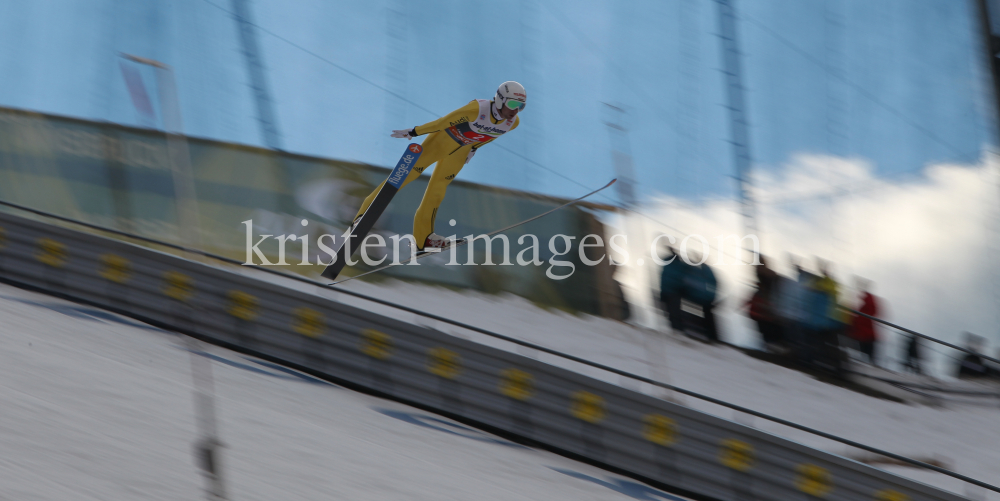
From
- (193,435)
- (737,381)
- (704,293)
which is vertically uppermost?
(704,293)

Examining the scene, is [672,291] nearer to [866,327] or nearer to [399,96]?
[866,327]

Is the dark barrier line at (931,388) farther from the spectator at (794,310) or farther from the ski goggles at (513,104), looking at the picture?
the ski goggles at (513,104)

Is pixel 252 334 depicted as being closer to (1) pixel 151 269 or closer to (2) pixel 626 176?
(1) pixel 151 269

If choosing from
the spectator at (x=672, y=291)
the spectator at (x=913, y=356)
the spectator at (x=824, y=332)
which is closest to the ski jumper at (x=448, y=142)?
the spectator at (x=672, y=291)

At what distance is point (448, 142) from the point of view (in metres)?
6.19

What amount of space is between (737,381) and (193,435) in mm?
5147

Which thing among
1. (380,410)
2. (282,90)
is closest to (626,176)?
(380,410)

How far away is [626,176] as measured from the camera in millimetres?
5516

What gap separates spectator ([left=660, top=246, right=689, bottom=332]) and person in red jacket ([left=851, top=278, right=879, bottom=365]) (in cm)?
175

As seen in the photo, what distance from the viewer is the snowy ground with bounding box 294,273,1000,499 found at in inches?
254

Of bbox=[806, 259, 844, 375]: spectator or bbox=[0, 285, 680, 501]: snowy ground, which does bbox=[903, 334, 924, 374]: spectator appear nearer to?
bbox=[806, 259, 844, 375]: spectator

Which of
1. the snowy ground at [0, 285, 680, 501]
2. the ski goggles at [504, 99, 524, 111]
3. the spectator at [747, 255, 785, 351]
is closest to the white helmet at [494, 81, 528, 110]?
the ski goggles at [504, 99, 524, 111]

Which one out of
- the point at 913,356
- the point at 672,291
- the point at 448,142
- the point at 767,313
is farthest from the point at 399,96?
the point at 913,356

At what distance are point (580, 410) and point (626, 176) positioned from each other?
5.69ft
